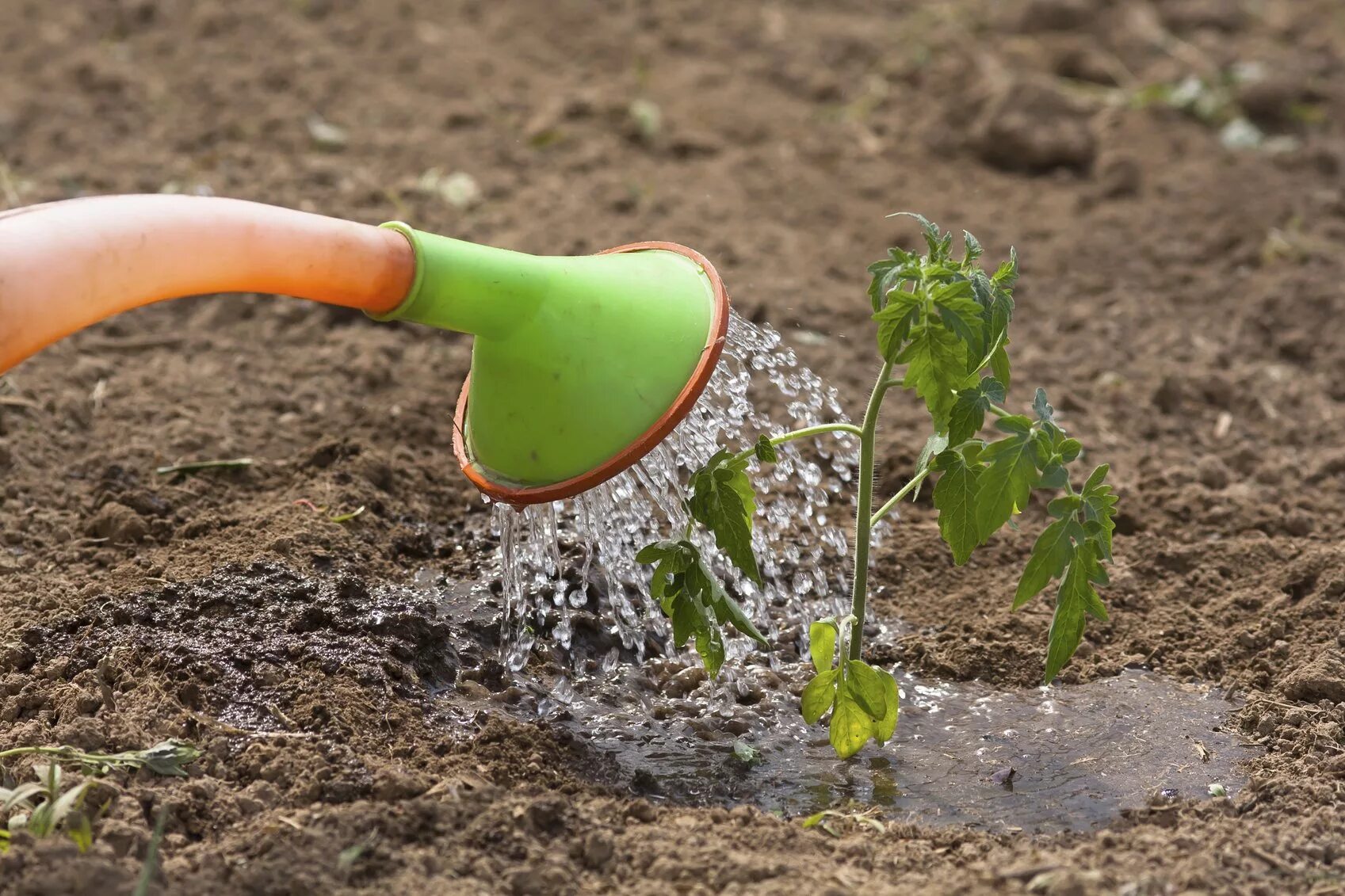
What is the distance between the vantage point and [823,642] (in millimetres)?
2582

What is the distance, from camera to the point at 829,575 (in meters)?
3.30

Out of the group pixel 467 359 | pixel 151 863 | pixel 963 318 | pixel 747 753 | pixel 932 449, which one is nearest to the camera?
pixel 151 863

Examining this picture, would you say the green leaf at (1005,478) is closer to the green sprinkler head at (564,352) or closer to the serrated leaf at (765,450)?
the serrated leaf at (765,450)

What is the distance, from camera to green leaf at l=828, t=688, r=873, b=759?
8.55 feet

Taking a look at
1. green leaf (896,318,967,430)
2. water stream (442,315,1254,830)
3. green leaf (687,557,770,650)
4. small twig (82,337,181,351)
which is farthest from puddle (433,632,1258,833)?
small twig (82,337,181,351)

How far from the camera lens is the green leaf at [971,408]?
2420 mm

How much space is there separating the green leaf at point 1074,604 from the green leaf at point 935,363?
32 cm

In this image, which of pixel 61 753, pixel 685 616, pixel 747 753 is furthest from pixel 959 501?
pixel 61 753

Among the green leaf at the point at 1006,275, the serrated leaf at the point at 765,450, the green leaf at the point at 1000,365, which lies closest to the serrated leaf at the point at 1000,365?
the green leaf at the point at 1000,365

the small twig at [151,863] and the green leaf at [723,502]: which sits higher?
the green leaf at [723,502]

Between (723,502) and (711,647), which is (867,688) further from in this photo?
(723,502)

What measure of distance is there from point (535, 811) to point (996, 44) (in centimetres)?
448

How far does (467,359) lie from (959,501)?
1936 millimetres

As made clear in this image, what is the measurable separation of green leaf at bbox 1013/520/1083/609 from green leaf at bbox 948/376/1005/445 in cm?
20
